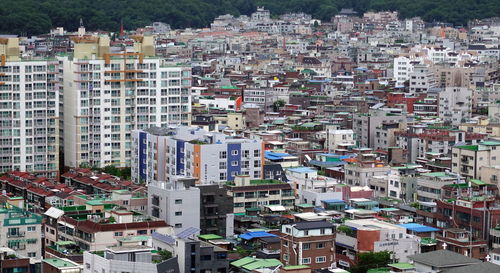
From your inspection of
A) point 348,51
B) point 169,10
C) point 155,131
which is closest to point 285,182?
point 155,131

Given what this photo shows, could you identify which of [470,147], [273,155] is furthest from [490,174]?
[273,155]

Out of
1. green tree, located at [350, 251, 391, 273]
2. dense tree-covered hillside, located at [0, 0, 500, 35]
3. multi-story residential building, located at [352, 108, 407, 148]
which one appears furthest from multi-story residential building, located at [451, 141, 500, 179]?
dense tree-covered hillside, located at [0, 0, 500, 35]

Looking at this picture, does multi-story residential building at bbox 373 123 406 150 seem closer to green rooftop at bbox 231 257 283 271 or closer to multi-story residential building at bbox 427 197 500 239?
multi-story residential building at bbox 427 197 500 239

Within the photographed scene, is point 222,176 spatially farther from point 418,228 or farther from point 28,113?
point 28,113

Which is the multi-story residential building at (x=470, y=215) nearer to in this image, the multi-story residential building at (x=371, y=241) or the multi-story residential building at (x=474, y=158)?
the multi-story residential building at (x=371, y=241)

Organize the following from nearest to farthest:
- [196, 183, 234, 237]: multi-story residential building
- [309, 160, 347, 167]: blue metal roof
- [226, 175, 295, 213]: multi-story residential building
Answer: [196, 183, 234, 237]: multi-story residential building < [226, 175, 295, 213]: multi-story residential building < [309, 160, 347, 167]: blue metal roof

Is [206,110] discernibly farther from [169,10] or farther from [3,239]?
[169,10]

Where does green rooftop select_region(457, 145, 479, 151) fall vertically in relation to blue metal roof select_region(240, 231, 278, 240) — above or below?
above
